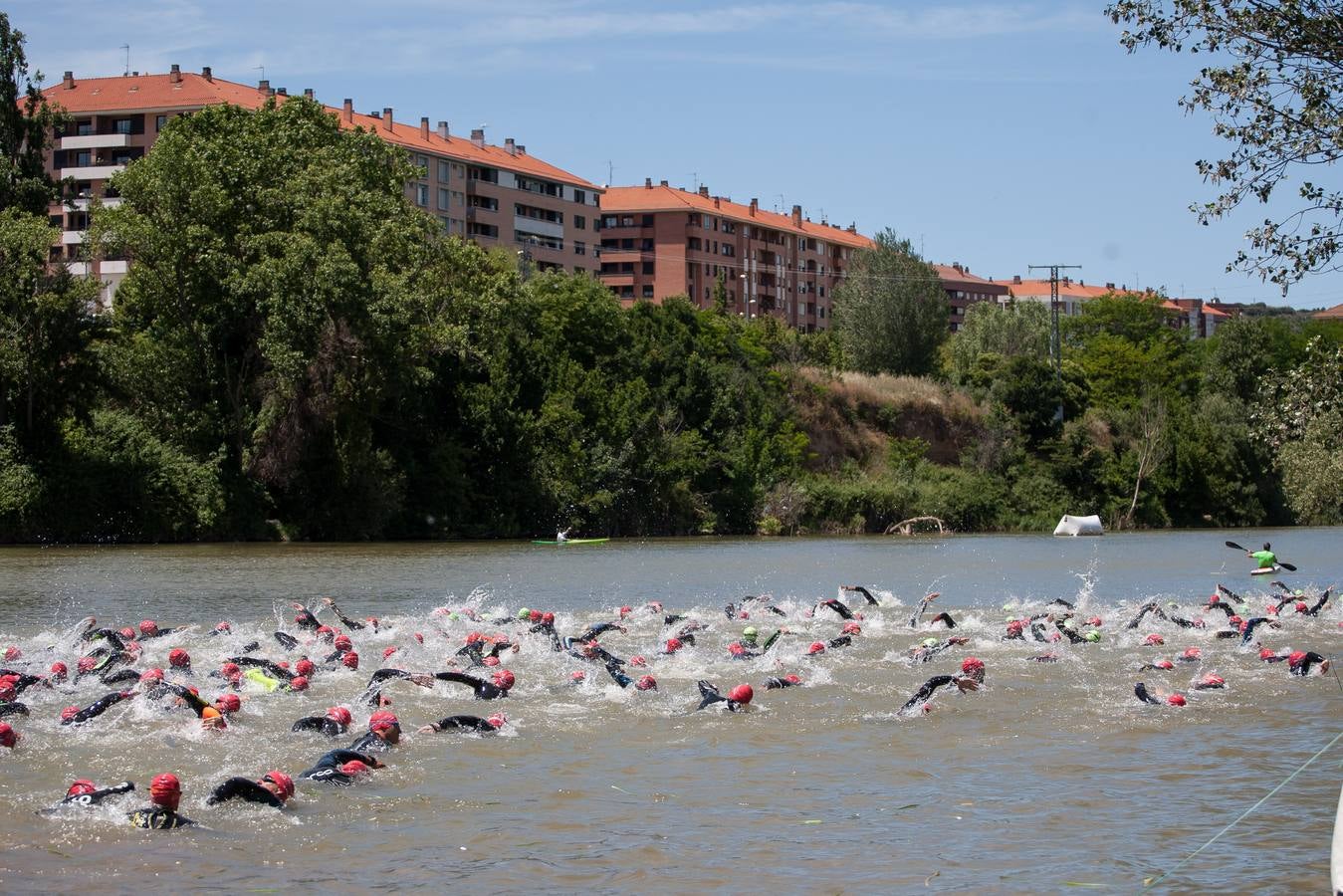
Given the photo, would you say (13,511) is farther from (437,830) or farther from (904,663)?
(437,830)

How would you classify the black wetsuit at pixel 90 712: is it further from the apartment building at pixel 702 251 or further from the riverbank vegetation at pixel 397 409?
the apartment building at pixel 702 251

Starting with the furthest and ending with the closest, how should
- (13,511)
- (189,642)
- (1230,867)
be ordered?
(13,511) → (189,642) → (1230,867)

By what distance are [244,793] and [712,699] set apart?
19.2 ft

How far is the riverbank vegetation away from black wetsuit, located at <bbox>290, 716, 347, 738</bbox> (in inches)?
1363

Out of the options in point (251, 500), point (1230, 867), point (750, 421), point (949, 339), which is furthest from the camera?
point (949, 339)

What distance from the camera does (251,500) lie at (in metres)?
49.3

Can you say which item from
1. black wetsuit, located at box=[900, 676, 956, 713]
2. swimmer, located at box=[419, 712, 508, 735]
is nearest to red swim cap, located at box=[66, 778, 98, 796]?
swimmer, located at box=[419, 712, 508, 735]

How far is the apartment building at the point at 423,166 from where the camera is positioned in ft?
313

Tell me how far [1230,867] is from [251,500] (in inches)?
1731

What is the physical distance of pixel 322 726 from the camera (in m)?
13.5

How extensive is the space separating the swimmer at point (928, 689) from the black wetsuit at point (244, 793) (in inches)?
262

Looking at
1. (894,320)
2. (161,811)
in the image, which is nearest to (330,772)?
(161,811)

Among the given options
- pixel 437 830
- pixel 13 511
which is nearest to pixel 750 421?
pixel 13 511

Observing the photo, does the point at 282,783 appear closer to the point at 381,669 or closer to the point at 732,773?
the point at 732,773
